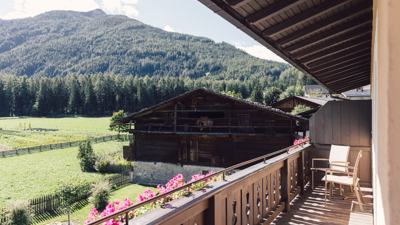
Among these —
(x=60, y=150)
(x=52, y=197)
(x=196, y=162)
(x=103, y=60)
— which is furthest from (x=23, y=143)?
(x=103, y=60)

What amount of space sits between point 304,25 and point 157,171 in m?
17.0

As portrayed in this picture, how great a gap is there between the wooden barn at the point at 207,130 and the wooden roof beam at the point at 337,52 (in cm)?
1076

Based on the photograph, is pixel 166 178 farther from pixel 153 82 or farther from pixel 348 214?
pixel 153 82

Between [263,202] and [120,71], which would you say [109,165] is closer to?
[263,202]

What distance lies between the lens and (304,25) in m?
3.66

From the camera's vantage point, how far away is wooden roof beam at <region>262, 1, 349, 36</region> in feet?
10.4

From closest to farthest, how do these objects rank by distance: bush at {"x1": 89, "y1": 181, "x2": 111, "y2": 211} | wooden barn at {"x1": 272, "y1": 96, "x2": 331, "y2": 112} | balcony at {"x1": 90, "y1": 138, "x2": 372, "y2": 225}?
balcony at {"x1": 90, "y1": 138, "x2": 372, "y2": 225}, bush at {"x1": 89, "y1": 181, "x2": 111, "y2": 211}, wooden barn at {"x1": 272, "y1": 96, "x2": 331, "y2": 112}

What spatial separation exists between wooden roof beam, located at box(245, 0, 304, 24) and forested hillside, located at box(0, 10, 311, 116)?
54091 millimetres

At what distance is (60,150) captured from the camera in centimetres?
3425

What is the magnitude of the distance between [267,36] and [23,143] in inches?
1543

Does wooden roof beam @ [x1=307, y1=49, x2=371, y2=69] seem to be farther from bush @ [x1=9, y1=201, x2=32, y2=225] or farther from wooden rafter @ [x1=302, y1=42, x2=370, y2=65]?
bush @ [x1=9, y1=201, x2=32, y2=225]

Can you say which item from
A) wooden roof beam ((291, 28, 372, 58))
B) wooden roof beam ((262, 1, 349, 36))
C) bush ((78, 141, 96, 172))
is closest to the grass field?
bush ((78, 141, 96, 172))

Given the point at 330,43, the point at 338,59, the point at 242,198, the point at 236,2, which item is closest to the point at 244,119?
the point at 338,59

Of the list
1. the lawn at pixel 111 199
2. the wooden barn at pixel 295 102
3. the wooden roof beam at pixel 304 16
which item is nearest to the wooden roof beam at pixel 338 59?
the wooden roof beam at pixel 304 16
